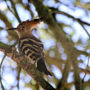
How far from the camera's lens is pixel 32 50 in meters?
3.15

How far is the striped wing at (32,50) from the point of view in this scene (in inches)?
121

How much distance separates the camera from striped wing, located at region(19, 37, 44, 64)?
10.1 ft

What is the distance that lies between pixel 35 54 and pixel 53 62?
4.47ft

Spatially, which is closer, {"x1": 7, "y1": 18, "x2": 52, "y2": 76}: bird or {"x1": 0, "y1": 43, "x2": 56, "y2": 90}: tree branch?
{"x1": 0, "y1": 43, "x2": 56, "y2": 90}: tree branch

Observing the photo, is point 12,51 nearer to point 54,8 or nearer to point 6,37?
point 54,8

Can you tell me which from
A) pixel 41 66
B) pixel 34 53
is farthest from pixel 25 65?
pixel 34 53

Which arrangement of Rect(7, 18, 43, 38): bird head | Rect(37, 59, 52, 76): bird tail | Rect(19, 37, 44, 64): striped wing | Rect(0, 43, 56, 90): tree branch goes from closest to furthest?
Rect(0, 43, 56, 90): tree branch
Rect(37, 59, 52, 76): bird tail
Rect(19, 37, 44, 64): striped wing
Rect(7, 18, 43, 38): bird head

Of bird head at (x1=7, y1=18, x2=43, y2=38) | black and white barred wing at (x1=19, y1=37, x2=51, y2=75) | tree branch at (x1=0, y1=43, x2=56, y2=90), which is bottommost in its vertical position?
tree branch at (x1=0, y1=43, x2=56, y2=90)

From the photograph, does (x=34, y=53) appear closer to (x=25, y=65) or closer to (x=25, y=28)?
(x=25, y=65)

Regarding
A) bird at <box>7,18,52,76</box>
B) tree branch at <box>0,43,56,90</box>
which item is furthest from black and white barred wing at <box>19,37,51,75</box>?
tree branch at <box>0,43,56,90</box>

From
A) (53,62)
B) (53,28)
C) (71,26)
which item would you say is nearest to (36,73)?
(53,28)

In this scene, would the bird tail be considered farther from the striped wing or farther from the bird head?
the bird head

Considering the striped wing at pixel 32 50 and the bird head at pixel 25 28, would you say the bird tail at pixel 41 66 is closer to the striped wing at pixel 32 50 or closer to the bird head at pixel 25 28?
the striped wing at pixel 32 50

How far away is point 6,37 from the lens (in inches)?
174
